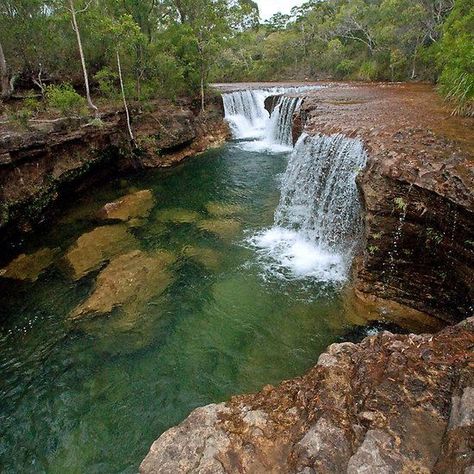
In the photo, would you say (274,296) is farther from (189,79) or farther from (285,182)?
(189,79)

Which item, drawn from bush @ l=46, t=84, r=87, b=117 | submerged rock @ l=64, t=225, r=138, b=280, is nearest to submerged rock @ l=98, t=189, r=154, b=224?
submerged rock @ l=64, t=225, r=138, b=280

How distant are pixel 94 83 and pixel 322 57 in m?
22.9

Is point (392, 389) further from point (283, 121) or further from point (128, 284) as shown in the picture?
point (283, 121)

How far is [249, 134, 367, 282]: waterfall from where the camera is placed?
7.25 metres

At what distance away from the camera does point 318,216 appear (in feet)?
26.5

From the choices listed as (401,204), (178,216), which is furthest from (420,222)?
(178,216)

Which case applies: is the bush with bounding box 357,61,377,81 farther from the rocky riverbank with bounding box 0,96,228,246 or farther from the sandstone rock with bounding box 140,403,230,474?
the sandstone rock with bounding box 140,403,230,474

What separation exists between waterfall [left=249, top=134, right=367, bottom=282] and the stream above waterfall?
42 mm

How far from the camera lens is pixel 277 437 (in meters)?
2.91

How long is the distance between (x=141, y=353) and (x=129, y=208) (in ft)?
19.6

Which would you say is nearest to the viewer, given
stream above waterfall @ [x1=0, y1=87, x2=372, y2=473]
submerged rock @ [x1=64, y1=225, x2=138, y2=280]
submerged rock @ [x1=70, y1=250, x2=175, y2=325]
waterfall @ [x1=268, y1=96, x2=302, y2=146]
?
stream above waterfall @ [x1=0, y1=87, x2=372, y2=473]

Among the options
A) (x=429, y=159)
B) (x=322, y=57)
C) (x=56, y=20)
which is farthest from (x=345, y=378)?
(x=322, y=57)

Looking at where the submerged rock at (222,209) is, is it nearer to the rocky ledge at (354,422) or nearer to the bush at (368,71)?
the rocky ledge at (354,422)

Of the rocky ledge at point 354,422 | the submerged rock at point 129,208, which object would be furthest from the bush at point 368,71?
the rocky ledge at point 354,422
